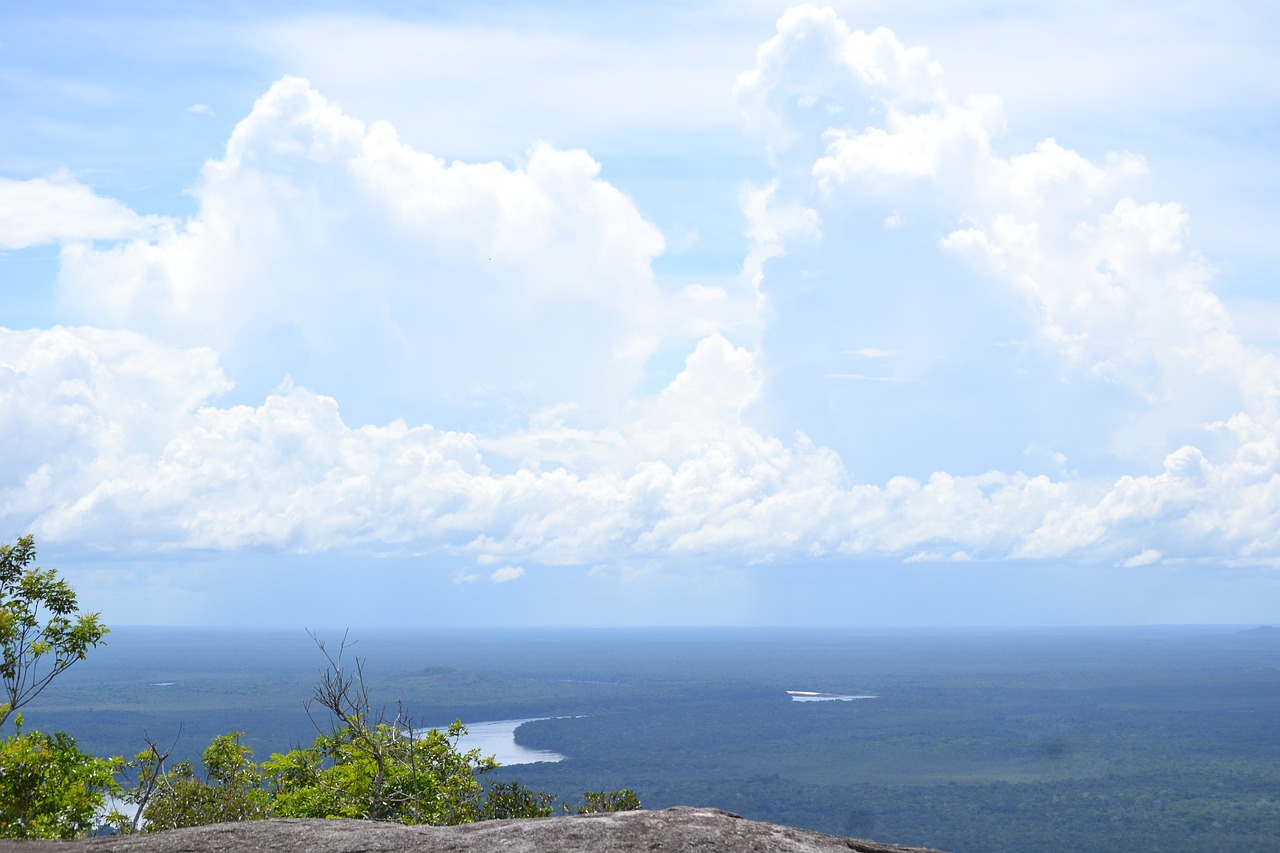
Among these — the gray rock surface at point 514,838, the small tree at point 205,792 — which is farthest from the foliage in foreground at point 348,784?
the gray rock surface at point 514,838

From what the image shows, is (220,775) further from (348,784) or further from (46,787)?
(46,787)

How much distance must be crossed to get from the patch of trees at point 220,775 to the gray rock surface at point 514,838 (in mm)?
6338

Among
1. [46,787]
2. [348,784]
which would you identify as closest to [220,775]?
[348,784]

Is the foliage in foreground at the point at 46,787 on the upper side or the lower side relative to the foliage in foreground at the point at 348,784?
upper

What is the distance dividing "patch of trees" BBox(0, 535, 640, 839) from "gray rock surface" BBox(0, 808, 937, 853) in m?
6.34

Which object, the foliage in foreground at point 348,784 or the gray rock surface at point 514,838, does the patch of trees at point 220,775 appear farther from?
the gray rock surface at point 514,838

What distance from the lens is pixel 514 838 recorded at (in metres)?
11.9

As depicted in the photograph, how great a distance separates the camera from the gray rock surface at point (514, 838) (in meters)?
11.7

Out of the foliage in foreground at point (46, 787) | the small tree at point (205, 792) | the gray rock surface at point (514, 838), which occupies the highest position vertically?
the gray rock surface at point (514, 838)

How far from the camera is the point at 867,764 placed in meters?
182

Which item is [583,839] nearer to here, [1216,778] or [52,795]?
[52,795]

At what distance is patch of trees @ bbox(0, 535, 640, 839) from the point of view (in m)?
20.7

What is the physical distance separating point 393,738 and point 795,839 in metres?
17.9

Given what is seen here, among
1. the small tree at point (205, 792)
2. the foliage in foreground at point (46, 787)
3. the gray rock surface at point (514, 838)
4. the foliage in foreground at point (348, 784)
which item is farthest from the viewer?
the small tree at point (205, 792)
